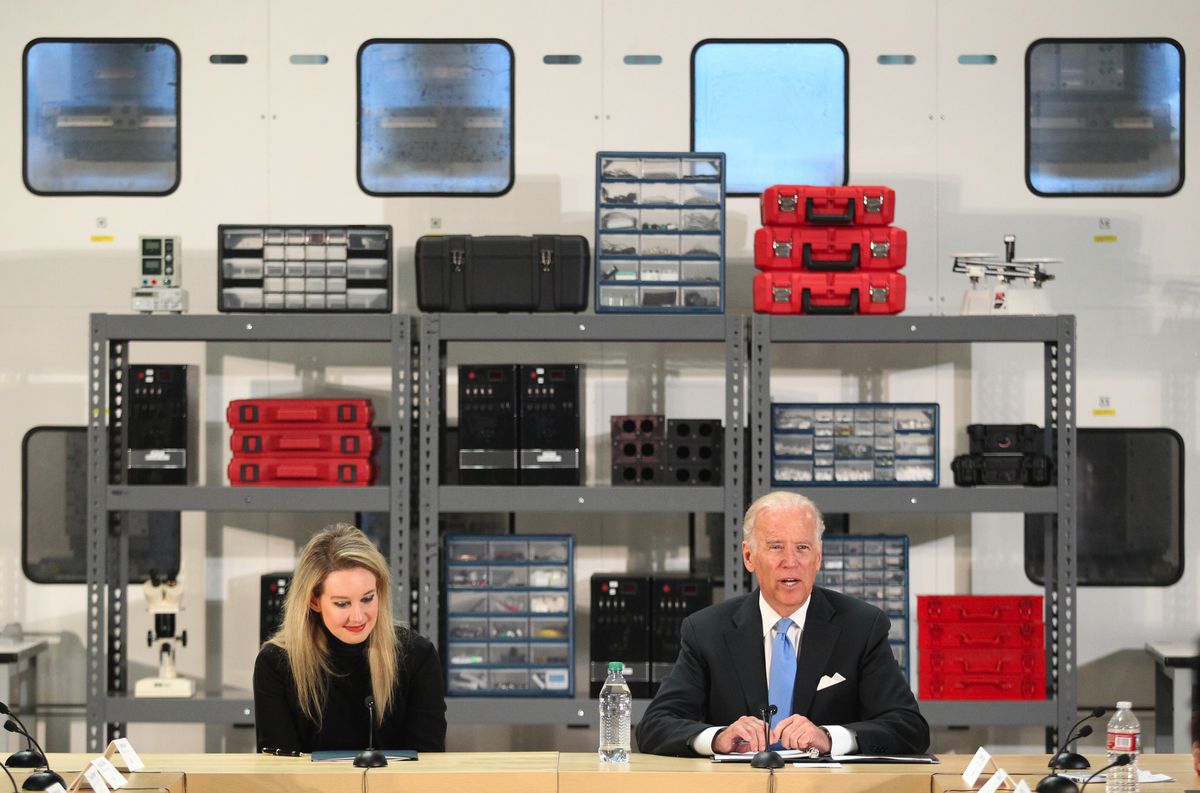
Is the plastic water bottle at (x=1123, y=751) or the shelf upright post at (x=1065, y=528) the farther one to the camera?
the shelf upright post at (x=1065, y=528)

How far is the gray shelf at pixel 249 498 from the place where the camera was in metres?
5.18

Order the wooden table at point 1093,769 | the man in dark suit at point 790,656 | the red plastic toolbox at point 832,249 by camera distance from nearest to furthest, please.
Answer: the wooden table at point 1093,769
the man in dark suit at point 790,656
the red plastic toolbox at point 832,249

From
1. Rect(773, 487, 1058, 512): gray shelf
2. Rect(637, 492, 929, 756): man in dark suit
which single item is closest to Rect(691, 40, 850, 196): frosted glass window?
Rect(773, 487, 1058, 512): gray shelf

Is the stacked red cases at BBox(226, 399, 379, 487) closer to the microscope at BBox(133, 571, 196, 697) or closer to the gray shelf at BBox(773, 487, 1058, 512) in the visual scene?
the microscope at BBox(133, 571, 196, 697)

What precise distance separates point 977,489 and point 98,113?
150 inches

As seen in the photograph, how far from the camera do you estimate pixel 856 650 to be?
3674mm

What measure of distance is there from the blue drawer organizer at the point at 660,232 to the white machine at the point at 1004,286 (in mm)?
946

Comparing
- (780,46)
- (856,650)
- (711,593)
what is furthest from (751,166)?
(856,650)

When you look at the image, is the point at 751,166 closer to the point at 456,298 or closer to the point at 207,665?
the point at 456,298

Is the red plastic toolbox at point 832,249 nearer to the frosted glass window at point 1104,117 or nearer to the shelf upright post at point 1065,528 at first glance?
the shelf upright post at point 1065,528

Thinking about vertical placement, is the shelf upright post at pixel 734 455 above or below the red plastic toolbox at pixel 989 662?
above

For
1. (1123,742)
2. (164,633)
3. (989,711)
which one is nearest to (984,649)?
(989,711)

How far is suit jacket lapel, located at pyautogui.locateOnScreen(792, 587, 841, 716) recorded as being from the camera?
366 cm

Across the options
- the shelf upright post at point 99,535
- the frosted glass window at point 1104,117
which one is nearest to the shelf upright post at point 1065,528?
the frosted glass window at point 1104,117
